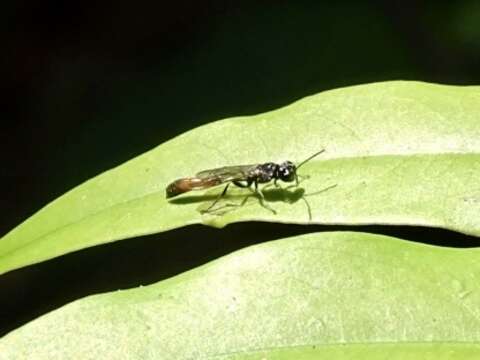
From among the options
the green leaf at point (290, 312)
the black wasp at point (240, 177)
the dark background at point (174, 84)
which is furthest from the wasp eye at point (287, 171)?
the dark background at point (174, 84)

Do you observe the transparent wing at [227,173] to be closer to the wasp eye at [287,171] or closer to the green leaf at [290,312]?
the wasp eye at [287,171]

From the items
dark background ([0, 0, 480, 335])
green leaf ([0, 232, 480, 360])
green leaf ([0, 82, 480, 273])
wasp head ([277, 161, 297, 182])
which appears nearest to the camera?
green leaf ([0, 232, 480, 360])

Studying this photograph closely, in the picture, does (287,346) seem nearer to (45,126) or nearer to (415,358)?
(415,358)

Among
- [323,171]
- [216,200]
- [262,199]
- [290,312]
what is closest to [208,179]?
[216,200]

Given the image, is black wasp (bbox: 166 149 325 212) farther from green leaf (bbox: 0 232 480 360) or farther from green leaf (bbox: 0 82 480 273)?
green leaf (bbox: 0 232 480 360)

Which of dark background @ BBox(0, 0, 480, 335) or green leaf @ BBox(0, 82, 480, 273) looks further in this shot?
dark background @ BBox(0, 0, 480, 335)

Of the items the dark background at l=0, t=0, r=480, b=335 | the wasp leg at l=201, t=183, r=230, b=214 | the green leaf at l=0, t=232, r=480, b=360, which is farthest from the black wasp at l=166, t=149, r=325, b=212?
the dark background at l=0, t=0, r=480, b=335
